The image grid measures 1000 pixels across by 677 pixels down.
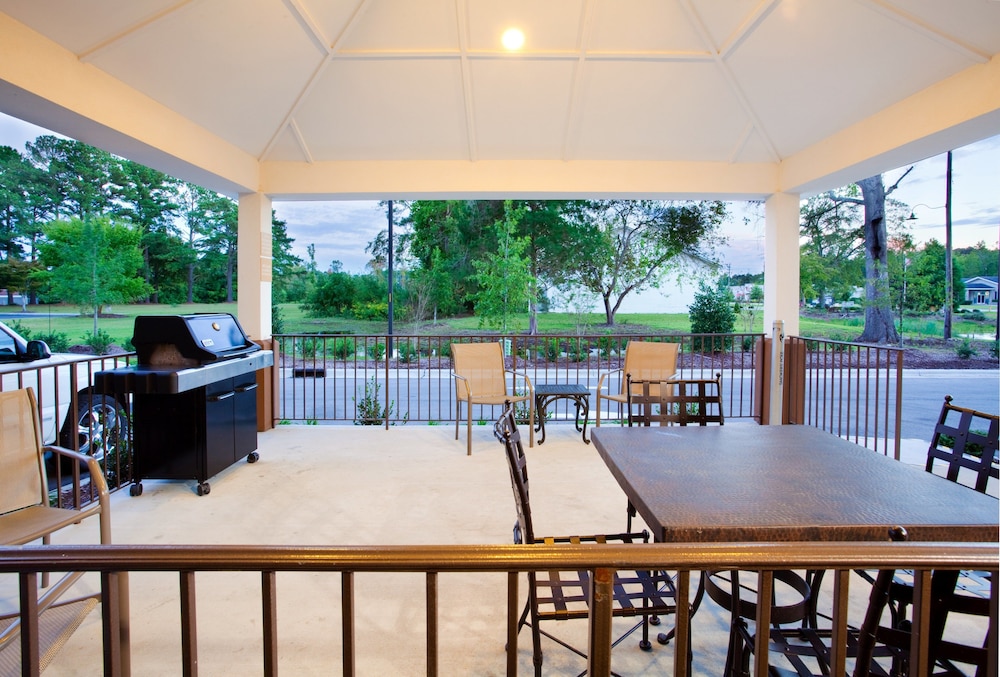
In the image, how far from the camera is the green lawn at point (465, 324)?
31.4ft

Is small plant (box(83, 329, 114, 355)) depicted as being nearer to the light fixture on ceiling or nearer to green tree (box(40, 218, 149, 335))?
green tree (box(40, 218, 149, 335))

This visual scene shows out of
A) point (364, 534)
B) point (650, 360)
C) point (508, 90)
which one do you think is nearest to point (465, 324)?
point (650, 360)

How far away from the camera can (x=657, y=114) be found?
5.19 m

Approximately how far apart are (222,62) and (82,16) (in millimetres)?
988

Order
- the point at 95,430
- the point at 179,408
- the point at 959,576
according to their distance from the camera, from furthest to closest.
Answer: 1. the point at 95,430
2. the point at 179,408
3. the point at 959,576

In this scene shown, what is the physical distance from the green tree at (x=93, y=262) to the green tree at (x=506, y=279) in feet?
21.5

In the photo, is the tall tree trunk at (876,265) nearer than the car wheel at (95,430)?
No

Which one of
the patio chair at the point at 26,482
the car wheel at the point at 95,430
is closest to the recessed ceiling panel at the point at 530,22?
the patio chair at the point at 26,482

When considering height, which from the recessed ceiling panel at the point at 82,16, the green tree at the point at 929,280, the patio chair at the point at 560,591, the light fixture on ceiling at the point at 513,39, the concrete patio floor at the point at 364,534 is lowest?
the concrete patio floor at the point at 364,534

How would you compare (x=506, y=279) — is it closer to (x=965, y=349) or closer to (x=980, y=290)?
(x=980, y=290)

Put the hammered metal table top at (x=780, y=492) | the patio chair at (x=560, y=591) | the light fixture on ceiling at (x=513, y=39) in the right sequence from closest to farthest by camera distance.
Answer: the hammered metal table top at (x=780, y=492) → the patio chair at (x=560, y=591) → the light fixture on ceiling at (x=513, y=39)

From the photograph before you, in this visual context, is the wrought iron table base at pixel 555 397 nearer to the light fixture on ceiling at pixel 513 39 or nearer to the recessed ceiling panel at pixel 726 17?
the light fixture on ceiling at pixel 513 39

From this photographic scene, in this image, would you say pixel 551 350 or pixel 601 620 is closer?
pixel 601 620

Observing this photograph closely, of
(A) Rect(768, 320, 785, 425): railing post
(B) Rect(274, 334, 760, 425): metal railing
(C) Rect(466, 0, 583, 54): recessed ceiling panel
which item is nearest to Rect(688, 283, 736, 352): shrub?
(B) Rect(274, 334, 760, 425): metal railing
